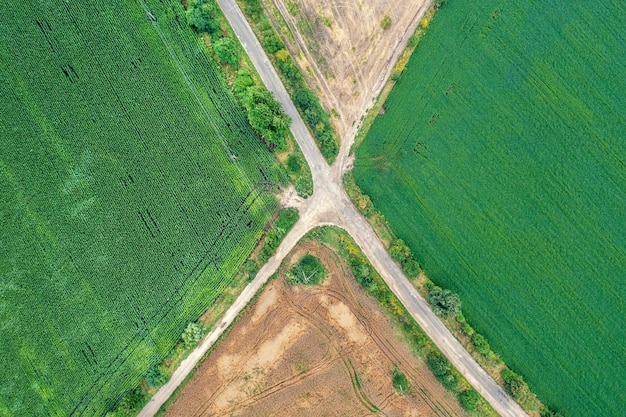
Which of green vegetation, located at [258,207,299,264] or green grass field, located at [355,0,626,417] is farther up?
green grass field, located at [355,0,626,417]

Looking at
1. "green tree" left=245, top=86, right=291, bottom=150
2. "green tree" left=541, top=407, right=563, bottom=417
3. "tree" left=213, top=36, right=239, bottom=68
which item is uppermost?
"tree" left=213, top=36, right=239, bottom=68

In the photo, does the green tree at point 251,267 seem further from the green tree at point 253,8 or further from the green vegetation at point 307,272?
the green tree at point 253,8

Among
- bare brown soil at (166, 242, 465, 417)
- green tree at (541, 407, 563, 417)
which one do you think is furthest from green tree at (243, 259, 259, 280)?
green tree at (541, 407, 563, 417)

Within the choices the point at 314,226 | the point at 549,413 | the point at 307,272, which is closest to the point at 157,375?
the point at 307,272

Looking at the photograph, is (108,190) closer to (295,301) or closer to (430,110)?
(295,301)

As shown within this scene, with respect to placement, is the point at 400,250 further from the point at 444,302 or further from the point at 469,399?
the point at 469,399

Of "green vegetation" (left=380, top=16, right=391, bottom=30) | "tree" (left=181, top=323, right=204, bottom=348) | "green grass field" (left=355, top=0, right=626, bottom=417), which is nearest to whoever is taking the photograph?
"tree" (left=181, top=323, right=204, bottom=348)

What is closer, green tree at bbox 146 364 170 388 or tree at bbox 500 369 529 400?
tree at bbox 500 369 529 400

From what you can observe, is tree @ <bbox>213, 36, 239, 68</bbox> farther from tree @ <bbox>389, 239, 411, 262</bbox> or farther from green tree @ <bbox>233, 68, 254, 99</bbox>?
tree @ <bbox>389, 239, 411, 262</bbox>
